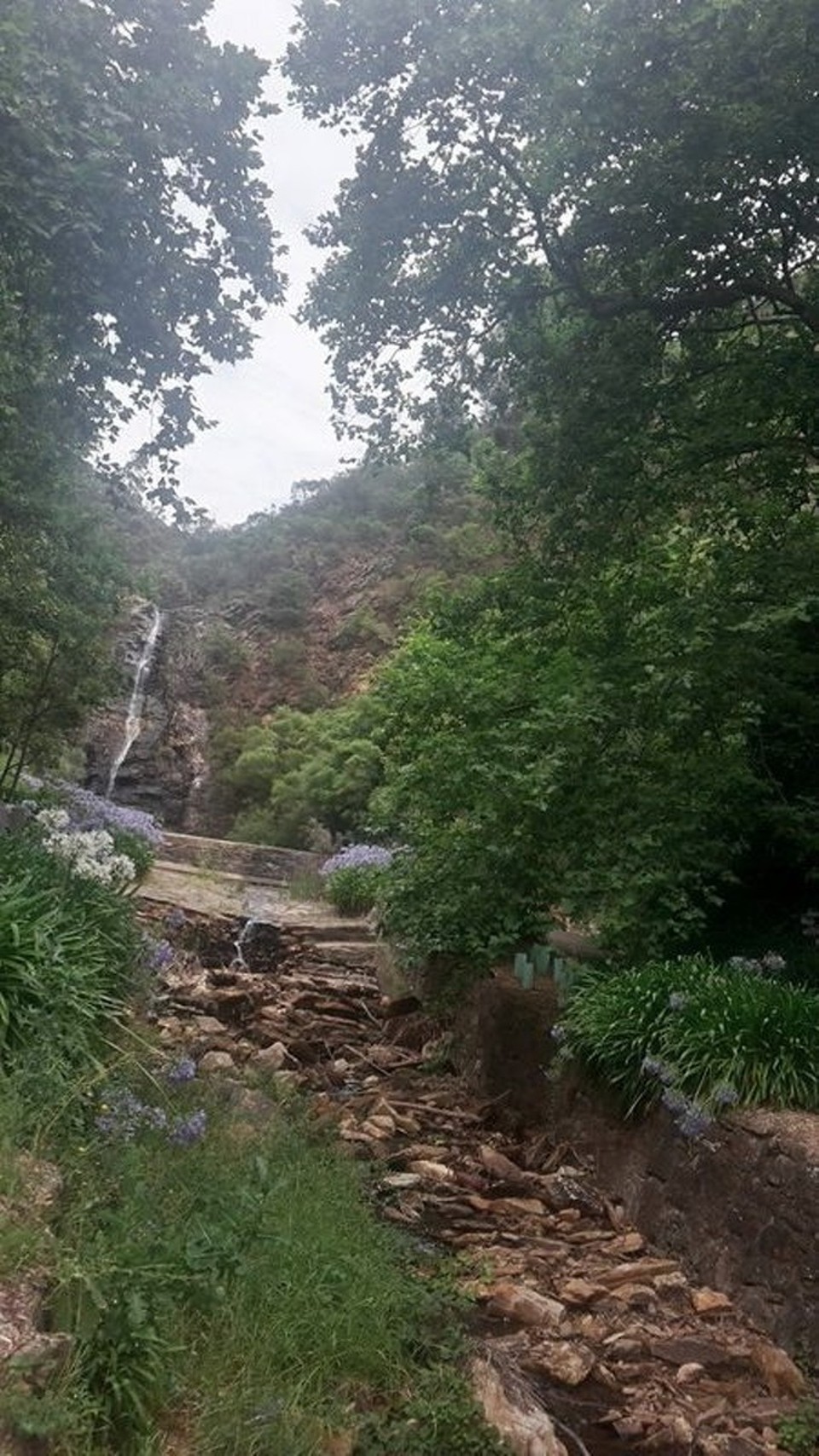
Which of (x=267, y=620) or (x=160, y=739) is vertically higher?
(x=267, y=620)

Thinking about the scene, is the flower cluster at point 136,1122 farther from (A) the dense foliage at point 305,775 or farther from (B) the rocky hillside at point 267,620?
(B) the rocky hillside at point 267,620

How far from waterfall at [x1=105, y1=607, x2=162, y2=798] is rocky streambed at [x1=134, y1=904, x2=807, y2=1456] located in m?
17.6

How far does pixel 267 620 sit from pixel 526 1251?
2975 cm

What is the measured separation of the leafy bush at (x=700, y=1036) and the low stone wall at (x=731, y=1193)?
15 cm

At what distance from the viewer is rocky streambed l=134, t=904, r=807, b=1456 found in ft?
11.2

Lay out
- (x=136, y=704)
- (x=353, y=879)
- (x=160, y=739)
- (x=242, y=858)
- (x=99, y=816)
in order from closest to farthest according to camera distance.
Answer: (x=99, y=816) < (x=353, y=879) < (x=242, y=858) < (x=160, y=739) < (x=136, y=704)

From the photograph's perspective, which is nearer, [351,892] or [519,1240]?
[519,1240]

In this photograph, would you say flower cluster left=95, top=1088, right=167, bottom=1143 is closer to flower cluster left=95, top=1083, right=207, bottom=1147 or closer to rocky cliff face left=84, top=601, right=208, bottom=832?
flower cluster left=95, top=1083, right=207, bottom=1147

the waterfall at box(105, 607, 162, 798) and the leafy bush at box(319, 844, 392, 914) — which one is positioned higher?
the waterfall at box(105, 607, 162, 798)

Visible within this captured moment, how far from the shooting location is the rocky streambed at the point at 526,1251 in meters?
3.42

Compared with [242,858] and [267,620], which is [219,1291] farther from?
[267,620]

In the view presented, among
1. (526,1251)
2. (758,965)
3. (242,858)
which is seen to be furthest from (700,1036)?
(242,858)

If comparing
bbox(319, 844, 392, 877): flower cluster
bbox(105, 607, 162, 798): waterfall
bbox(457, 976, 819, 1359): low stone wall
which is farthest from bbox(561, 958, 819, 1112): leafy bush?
bbox(105, 607, 162, 798): waterfall

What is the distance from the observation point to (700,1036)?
15.9 feet
